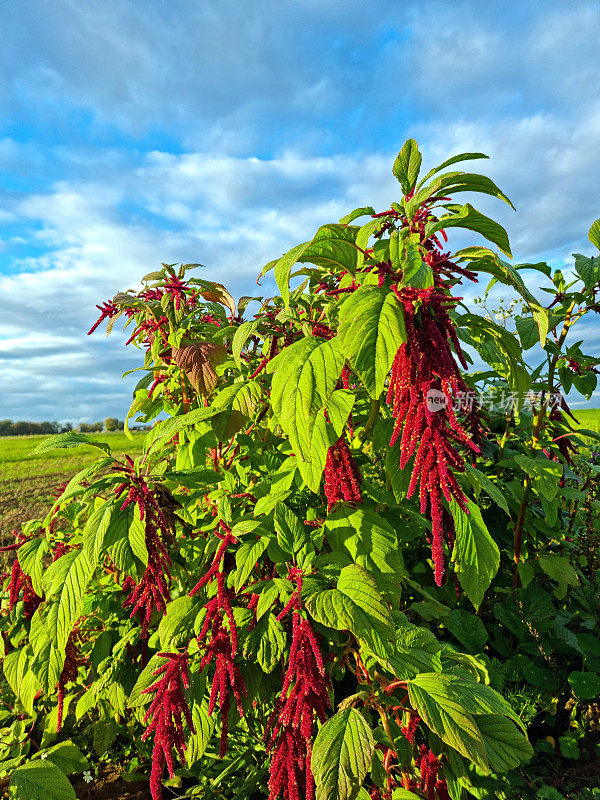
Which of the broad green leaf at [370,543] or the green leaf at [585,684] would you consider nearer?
the broad green leaf at [370,543]

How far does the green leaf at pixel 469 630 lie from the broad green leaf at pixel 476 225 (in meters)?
1.96

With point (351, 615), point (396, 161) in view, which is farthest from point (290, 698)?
point (396, 161)

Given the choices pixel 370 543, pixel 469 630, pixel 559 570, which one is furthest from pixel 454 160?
pixel 469 630

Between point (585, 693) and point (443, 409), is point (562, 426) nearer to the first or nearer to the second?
point (585, 693)

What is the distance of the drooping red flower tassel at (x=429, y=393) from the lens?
3.36 ft

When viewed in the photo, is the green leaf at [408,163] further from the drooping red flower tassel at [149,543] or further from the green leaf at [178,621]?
the green leaf at [178,621]

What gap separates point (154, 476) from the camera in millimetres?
1583

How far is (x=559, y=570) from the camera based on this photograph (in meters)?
2.40

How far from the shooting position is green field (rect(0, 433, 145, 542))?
6.10 m

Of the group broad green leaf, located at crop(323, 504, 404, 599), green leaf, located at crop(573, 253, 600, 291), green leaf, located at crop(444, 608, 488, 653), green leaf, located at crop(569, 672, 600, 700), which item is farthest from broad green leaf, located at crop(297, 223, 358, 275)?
green leaf, located at crop(569, 672, 600, 700)

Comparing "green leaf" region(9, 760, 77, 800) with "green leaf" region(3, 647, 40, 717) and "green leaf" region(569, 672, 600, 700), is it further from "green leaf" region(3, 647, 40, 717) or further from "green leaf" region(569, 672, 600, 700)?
"green leaf" region(569, 672, 600, 700)

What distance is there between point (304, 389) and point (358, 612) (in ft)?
1.84

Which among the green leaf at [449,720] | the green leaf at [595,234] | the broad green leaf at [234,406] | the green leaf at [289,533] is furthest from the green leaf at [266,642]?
the green leaf at [595,234]

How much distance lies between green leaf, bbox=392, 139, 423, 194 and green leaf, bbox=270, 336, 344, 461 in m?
0.57
